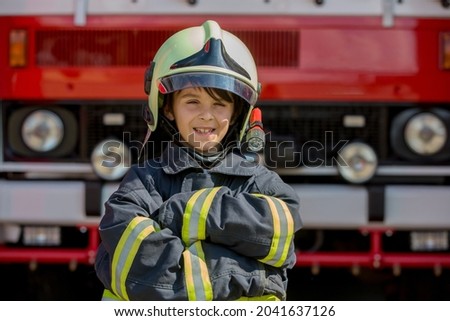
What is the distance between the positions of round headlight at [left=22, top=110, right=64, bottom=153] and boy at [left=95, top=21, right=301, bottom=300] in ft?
6.29

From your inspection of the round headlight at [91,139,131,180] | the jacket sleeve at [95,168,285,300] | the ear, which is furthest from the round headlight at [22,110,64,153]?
the jacket sleeve at [95,168,285,300]

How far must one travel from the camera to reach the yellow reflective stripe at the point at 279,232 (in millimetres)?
2334

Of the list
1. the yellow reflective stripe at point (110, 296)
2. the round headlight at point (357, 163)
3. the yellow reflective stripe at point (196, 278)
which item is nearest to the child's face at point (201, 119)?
the yellow reflective stripe at point (196, 278)

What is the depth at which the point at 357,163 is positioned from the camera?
4.35m

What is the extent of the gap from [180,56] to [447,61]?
2219mm

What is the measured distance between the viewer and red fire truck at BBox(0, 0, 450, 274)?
428 centimetres

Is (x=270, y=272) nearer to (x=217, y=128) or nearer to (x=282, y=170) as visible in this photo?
(x=217, y=128)

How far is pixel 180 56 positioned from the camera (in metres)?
2.52

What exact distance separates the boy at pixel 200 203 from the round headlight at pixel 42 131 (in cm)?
192

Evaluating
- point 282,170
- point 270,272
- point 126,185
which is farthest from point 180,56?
point 282,170

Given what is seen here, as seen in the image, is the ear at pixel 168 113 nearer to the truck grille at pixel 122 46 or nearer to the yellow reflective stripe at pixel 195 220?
the yellow reflective stripe at pixel 195 220

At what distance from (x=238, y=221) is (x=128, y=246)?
0.97 feet

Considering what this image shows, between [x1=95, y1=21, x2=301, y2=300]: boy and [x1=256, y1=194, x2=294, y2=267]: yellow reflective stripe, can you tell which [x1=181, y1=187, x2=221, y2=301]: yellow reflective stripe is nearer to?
[x1=95, y1=21, x2=301, y2=300]: boy

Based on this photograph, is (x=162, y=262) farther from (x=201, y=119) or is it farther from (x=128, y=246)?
(x=201, y=119)
